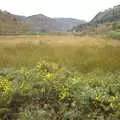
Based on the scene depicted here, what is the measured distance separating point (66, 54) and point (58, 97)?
5.39 m

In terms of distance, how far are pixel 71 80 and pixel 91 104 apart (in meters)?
1.01

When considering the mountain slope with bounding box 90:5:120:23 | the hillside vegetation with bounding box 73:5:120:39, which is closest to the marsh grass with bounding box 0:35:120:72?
the hillside vegetation with bounding box 73:5:120:39

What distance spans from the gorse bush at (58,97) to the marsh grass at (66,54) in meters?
3.07

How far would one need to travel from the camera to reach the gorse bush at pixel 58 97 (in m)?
6.71

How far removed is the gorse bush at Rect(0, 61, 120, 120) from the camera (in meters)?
6.71

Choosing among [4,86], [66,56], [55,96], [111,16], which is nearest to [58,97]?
[55,96]

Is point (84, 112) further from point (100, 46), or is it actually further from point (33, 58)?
point (100, 46)

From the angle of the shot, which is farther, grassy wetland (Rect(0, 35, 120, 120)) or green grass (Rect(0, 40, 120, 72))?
green grass (Rect(0, 40, 120, 72))

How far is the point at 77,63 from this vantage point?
38.0ft

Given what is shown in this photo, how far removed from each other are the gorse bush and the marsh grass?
10.1 ft

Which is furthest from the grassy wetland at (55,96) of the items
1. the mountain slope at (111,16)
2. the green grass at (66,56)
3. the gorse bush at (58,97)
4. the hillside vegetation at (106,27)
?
the mountain slope at (111,16)

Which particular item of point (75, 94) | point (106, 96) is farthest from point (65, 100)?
point (106, 96)

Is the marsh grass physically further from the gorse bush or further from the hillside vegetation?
the hillside vegetation

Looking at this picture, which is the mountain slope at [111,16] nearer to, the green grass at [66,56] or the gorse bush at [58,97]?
the green grass at [66,56]
